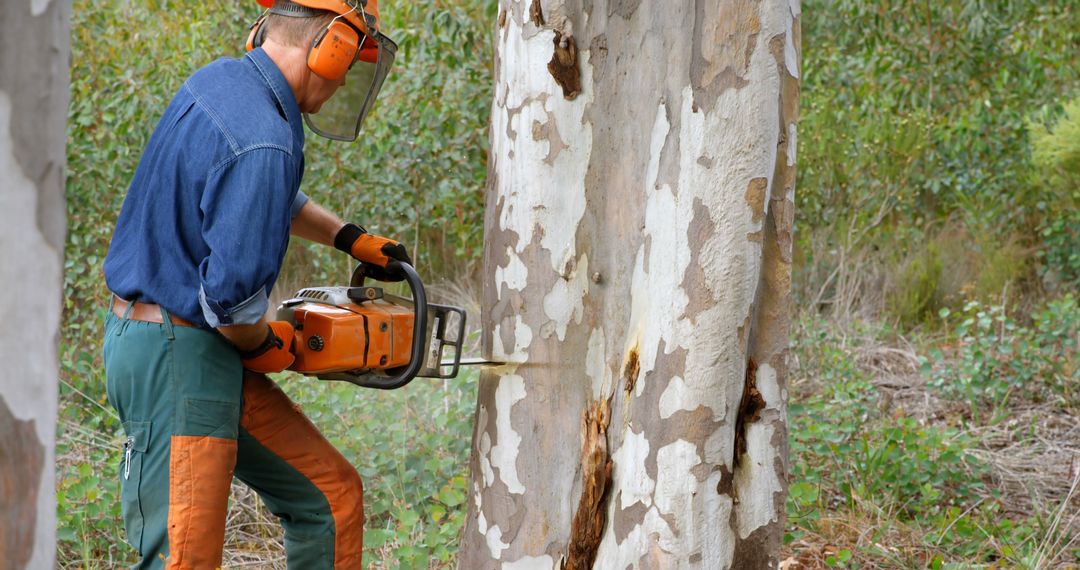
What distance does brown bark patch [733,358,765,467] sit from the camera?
7.98 ft

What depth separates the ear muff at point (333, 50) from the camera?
2.64 metres

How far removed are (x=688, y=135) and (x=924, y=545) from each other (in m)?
2.35

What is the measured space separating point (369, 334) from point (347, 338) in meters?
0.06

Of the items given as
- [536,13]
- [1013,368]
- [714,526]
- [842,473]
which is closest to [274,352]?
[536,13]

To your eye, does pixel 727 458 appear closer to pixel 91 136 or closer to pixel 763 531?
pixel 763 531

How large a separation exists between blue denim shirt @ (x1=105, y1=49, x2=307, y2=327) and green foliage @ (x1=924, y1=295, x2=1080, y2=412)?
4303mm

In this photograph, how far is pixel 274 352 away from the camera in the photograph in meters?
2.64

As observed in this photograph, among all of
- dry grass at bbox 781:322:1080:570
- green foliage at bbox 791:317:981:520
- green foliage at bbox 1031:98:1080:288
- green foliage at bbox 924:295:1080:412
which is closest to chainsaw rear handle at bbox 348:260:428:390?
dry grass at bbox 781:322:1080:570

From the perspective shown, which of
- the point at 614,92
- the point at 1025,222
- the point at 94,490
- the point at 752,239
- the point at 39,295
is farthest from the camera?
the point at 1025,222

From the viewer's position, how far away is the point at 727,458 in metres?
2.38

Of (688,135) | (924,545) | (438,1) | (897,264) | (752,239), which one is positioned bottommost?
(924,545)

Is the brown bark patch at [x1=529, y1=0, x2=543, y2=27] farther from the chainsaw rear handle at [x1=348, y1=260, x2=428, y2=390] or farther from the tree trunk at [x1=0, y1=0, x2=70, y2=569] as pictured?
the tree trunk at [x1=0, y1=0, x2=70, y2=569]

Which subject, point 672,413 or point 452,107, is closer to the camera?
point 672,413

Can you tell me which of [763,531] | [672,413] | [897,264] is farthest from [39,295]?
[897,264]
